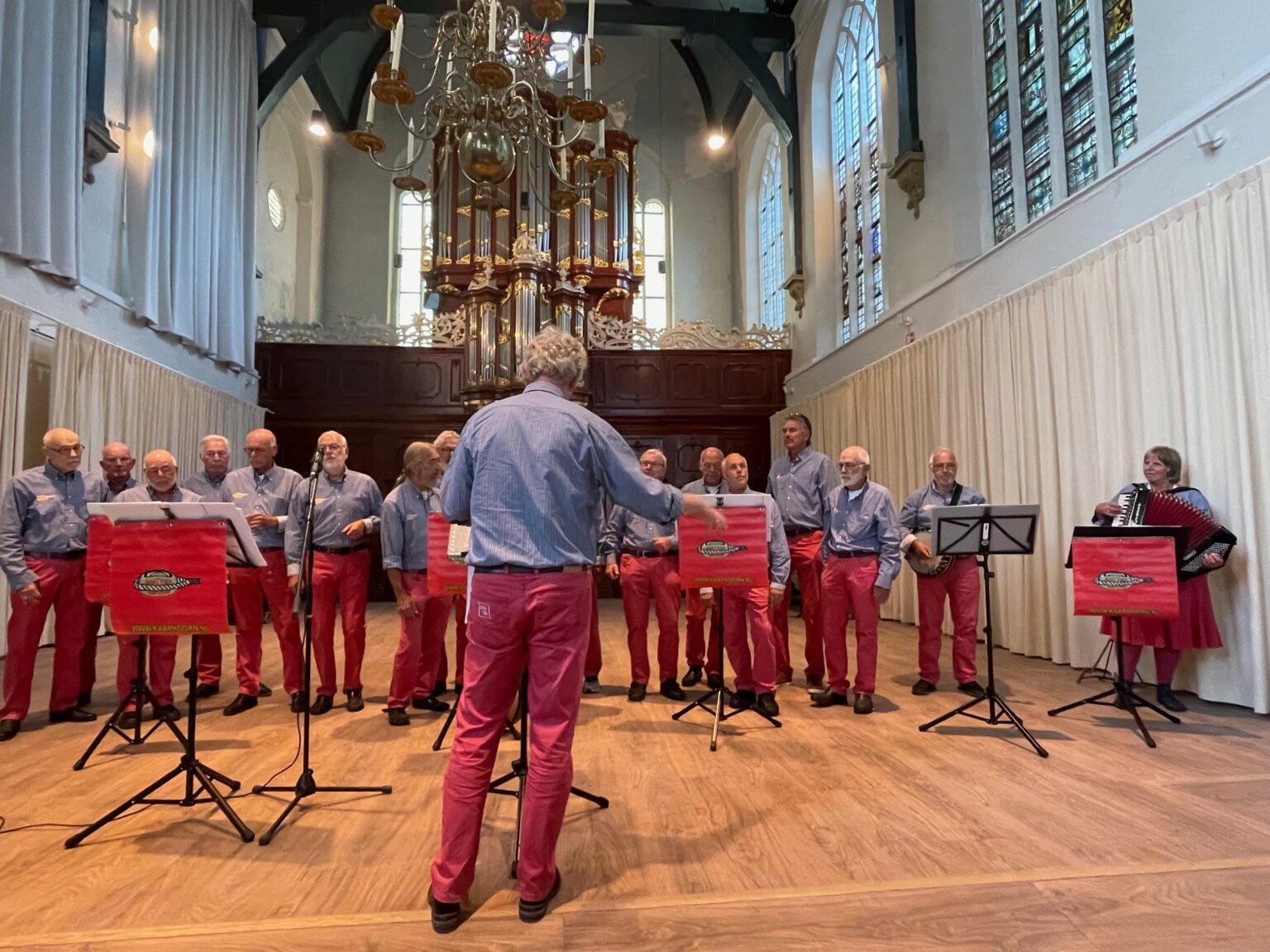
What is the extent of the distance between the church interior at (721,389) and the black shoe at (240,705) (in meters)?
0.08

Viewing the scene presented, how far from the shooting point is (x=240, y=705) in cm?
471

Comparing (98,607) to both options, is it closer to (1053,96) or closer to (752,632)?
(752,632)

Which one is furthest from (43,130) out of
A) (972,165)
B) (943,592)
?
(972,165)

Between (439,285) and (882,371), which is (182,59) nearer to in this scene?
(439,285)

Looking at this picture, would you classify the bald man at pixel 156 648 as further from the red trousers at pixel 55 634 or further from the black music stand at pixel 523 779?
the black music stand at pixel 523 779

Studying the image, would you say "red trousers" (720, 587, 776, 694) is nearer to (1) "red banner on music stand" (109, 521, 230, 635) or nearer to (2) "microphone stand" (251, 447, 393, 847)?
(2) "microphone stand" (251, 447, 393, 847)

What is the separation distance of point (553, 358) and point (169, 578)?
1824 millimetres

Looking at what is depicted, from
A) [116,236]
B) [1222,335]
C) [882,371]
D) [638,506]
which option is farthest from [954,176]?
[116,236]

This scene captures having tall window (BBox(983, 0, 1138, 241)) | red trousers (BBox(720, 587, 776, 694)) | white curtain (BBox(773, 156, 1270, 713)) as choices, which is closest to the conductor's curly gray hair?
red trousers (BBox(720, 587, 776, 694))

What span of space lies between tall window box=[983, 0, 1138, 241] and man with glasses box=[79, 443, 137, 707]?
709cm

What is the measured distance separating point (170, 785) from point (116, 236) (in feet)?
22.5

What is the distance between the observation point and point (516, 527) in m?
2.24

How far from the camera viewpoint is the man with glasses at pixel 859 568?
4.57 m

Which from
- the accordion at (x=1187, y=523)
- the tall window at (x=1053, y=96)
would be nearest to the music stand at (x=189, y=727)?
the accordion at (x=1187, y=523)
